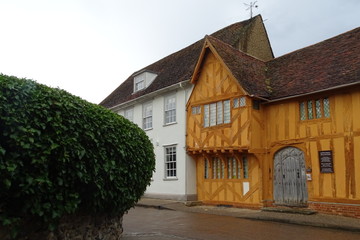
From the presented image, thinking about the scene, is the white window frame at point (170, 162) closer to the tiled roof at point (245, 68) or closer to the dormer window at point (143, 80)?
the dormer window at point (143, 80)

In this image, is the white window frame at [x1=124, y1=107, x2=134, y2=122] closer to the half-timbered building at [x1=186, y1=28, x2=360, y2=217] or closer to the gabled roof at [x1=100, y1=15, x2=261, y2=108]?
the gabled roof at [x1=100, y1=15, x2=261, y2=108]

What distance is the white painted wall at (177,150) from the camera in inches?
691

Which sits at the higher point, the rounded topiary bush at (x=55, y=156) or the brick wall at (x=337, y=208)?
the rounded topiary bush at (x=55, y=156)

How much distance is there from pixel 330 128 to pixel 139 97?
11.7m

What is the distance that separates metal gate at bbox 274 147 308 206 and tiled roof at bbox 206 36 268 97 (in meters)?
2.73

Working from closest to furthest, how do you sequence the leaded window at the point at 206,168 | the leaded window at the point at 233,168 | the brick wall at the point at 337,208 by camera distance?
the brick wall at the point at 337,208
the leaded window at the point at 233,168
the leaded window at the point at 206,168

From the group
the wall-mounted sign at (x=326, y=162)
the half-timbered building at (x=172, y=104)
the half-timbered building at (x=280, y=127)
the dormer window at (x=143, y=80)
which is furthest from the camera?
the dormer window at (x=143, y=80)

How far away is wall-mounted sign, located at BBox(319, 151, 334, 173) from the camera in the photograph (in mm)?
12578

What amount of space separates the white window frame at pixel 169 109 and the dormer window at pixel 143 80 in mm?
3279

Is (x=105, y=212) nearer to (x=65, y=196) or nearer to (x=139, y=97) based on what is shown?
(x=65, y=196)

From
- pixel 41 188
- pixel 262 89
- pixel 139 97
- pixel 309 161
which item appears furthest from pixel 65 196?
pixel 139 97

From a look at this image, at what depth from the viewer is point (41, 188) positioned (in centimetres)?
506

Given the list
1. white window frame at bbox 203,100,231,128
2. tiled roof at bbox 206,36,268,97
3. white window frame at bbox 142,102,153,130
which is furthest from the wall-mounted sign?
white window frame at bbox 142,102,153,130

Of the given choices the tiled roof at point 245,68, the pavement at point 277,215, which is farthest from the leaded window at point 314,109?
the pavement at point 277,215
